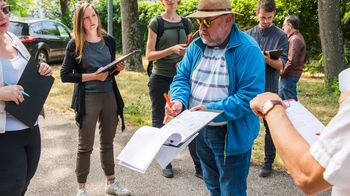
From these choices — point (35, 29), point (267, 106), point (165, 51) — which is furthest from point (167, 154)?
point (35, 29)

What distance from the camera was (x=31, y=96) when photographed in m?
2.87

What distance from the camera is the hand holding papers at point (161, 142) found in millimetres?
2234

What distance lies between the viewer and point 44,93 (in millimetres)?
2986

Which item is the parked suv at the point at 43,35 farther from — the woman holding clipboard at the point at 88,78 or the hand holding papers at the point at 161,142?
the hand holding papers at the point at 161,142

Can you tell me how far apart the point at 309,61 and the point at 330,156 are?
1134 cm

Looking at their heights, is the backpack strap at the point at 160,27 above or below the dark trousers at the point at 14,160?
above

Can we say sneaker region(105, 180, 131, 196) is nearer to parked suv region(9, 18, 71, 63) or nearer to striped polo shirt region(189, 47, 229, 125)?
striped polo shirt region(189, 47, 229, 125)

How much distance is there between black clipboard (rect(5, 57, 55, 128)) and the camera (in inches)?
107

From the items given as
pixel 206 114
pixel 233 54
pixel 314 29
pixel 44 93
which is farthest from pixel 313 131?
pixel 314 29

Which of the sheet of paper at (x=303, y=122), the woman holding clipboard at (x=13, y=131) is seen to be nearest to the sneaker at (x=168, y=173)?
the woman holding clipboard at (x=13, y=131)

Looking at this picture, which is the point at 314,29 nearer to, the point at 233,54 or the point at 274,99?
the point at 233,54

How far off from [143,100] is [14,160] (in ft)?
18.9

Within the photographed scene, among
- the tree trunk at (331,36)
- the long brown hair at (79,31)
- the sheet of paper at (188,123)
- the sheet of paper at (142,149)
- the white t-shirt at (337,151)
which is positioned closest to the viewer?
the white t-shirt at (337,151)

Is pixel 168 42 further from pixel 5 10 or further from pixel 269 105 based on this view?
pixel 269 105
